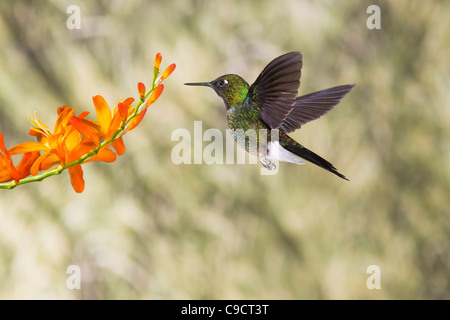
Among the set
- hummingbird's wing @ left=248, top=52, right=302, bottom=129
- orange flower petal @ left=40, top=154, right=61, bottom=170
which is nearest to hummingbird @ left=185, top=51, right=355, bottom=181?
hummingbird's wing @ left=248, top=52, right=302, bottom=129

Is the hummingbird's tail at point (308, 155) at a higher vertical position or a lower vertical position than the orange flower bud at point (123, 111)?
higher

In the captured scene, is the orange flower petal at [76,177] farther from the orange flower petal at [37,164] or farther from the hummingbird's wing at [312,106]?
the hummingbird's wing at [312,106]

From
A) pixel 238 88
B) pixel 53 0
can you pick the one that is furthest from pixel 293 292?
pixel 238 88

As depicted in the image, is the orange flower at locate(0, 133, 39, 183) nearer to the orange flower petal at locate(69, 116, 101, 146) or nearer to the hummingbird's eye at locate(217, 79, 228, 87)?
the orange flower petal at locate(69, 116, 101, 146)

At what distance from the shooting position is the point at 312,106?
14.3 inches

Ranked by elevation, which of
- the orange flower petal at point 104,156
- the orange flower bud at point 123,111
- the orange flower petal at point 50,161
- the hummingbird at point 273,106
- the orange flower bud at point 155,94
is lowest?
the orange flower petal at point 104,156

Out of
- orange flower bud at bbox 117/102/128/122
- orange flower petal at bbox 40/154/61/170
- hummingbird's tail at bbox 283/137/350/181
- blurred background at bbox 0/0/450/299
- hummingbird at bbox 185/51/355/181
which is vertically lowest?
orange flower petal at bbox 40/154/61/170

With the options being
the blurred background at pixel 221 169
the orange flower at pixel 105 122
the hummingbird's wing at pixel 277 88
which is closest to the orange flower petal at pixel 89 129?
the orange flower at pixel 105 122

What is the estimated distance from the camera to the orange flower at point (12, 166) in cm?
20

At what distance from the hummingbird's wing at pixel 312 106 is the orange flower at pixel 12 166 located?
0.60 feet

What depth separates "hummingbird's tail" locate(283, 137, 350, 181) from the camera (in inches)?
10.7

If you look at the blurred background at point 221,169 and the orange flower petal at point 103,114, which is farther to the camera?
the blurred background at point 221,169

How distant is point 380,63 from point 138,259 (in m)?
0.79

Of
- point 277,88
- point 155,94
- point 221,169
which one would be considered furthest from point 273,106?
point 221,169
